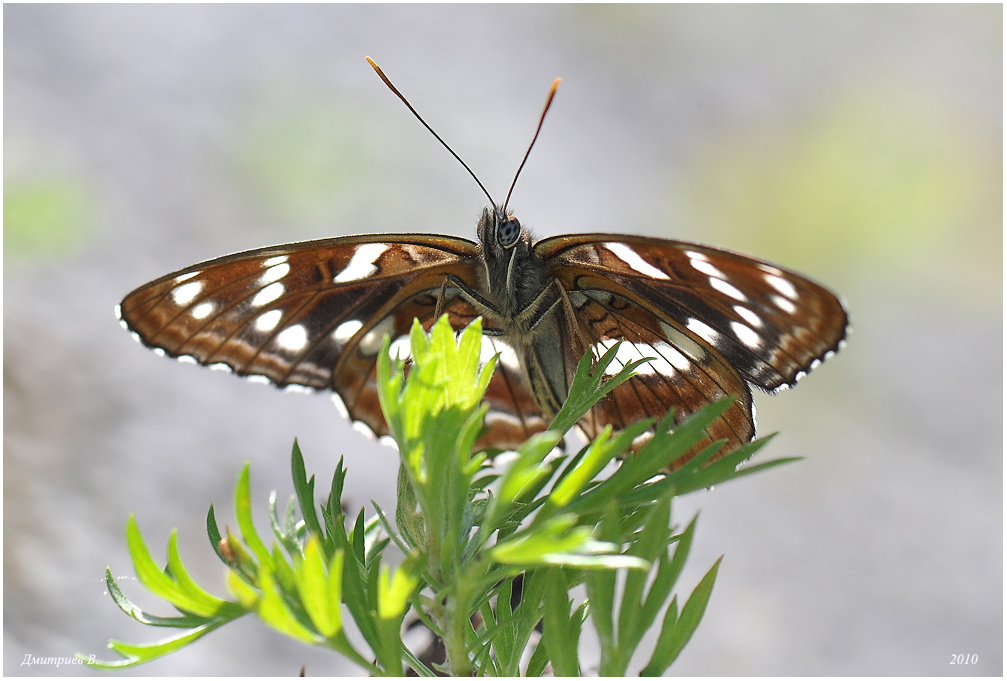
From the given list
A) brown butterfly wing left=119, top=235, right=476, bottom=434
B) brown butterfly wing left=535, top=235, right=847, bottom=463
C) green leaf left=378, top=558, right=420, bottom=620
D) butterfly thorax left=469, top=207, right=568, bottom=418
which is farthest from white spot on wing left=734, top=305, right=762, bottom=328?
green leaf left=378, top=558, right=420, bottom=620

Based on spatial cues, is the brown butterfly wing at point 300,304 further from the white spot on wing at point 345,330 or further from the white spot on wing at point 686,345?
the white spot on wing at point 686,345

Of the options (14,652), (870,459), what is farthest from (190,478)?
(870,459)

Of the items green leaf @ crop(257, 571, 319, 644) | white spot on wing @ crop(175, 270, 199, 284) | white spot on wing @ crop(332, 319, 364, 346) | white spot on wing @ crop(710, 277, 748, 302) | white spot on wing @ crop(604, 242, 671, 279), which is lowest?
green leaf @ crop(257, 571, 319, 644)

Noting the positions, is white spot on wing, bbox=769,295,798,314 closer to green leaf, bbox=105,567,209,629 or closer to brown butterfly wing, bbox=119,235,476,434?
brown butterfly wing, bbox=119,235,476,434

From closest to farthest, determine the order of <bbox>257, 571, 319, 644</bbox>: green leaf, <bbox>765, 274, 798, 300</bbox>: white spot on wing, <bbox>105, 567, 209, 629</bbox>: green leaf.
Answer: <bbox>257, 571, 319, 644</bbox>: green leaf
<bbox>105, 567, 209, 629</bbox>: green leaf
<bbox>765, 274, 798, 300</bbox>: white spot on wing

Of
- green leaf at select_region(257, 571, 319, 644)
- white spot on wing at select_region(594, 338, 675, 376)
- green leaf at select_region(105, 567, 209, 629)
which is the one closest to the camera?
green leaf at select_region(257, 571, 319, 644)

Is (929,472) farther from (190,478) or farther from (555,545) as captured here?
(555,545)

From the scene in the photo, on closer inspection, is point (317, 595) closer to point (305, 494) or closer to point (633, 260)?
point (305, 494)

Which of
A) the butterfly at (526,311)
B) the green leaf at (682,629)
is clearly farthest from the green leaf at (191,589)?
the butterfly at (526,311)
